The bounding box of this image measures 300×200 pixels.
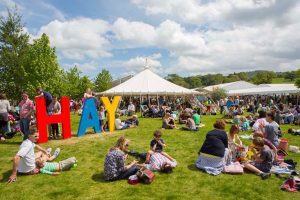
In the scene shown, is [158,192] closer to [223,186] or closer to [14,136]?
[223,186]

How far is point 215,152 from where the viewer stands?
7266 millimetres

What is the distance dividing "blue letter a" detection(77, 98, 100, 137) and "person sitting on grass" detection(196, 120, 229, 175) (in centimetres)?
627

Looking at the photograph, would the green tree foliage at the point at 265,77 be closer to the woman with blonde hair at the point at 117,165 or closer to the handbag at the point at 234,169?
the handbag at the point at 234,169

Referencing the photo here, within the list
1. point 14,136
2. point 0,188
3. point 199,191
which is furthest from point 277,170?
point 14,136

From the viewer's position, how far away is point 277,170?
7.45 metres

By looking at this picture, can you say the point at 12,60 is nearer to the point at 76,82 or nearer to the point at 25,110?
the point at 25,110

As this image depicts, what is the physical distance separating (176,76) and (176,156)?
138729 mm

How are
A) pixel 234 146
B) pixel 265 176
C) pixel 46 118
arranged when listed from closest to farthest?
pixel 265 176 → pixel 234 146 → pixel 46 118

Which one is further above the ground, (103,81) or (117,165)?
(103,81)

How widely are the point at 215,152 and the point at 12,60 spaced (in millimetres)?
23600

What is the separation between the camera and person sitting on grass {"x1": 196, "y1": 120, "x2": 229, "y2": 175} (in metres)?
7.27

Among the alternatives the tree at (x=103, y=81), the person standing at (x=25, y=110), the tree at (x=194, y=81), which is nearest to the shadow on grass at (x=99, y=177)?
the person standing at (x=25, y=110)

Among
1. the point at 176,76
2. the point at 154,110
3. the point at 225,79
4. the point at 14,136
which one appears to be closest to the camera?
the point at 14,136

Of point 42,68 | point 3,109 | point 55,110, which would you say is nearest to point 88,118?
point 55,110
